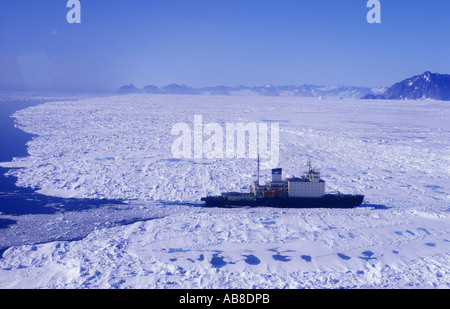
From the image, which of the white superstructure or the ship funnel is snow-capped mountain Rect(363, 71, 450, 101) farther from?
the white superstructure

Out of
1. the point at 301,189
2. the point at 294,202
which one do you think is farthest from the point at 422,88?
the point at 294,202

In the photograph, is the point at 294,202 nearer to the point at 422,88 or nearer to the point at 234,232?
the point at 234,232

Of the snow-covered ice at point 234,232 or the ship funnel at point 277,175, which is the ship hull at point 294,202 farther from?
the ship funnel at point 277,175

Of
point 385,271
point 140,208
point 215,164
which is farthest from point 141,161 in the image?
point 385,271

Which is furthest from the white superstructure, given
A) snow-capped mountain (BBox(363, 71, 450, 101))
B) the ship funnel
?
snow-capped mountain (BBox(363, 71, 450, 101))

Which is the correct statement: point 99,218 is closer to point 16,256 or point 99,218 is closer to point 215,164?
point 16,256
